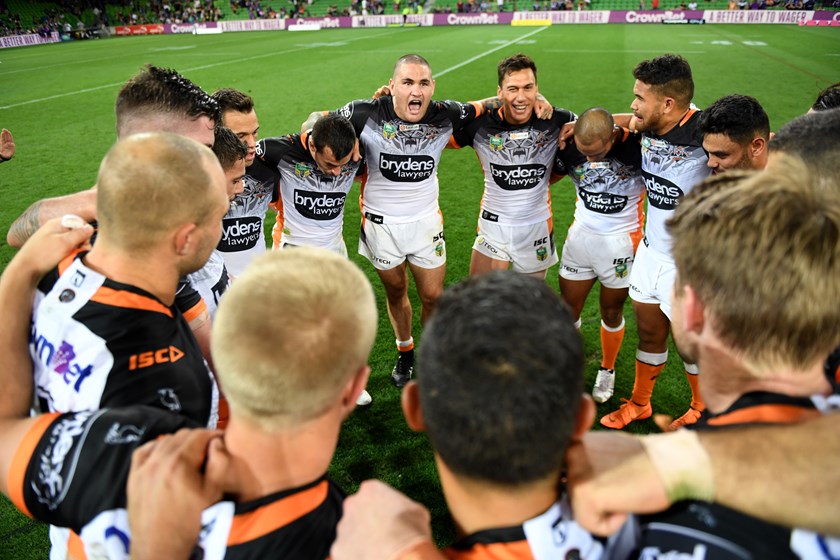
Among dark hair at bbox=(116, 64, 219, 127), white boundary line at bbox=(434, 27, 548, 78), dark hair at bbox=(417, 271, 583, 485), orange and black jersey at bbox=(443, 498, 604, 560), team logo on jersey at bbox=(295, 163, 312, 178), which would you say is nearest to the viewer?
dark hair at bbox=(417, 271, 583, 485)

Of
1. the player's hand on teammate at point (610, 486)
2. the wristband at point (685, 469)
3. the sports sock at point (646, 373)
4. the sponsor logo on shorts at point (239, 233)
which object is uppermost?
the wristband at point (685, 469)

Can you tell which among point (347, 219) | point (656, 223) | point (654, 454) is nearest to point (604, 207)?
point (656, 223)

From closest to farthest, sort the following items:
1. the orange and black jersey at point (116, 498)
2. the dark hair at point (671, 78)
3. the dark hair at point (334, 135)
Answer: the orange and black jersey at point (116, 498), the dark hair at point (671, 78), the dark hair at point (334, 135)

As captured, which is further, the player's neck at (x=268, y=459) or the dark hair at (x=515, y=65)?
the dark hair at (x=515, y=65)

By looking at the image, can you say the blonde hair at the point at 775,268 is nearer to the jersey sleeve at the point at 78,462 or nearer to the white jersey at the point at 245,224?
the jersey sleeve at the point at 78,462

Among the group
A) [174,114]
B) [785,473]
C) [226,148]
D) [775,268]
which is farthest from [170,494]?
[226,148]

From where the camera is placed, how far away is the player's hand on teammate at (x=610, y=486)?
1.06 m

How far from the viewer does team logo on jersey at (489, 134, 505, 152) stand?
4.15m

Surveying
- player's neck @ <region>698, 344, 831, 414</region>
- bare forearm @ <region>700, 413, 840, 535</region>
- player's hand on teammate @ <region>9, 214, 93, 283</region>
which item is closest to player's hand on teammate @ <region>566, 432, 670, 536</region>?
bare forearm @ <region>700, 413, 840, 535</region>

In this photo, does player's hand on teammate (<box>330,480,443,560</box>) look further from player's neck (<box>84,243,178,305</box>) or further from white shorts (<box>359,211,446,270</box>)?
white shorts (<box>359,211,446,270</box>)

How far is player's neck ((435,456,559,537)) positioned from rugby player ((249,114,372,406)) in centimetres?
281

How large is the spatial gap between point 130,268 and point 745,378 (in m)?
1.72

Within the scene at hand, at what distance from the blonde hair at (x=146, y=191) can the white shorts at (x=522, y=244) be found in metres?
3.07

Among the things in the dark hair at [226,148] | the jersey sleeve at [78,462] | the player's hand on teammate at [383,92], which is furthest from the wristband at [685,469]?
the player's hand on teammate at [383,92]
